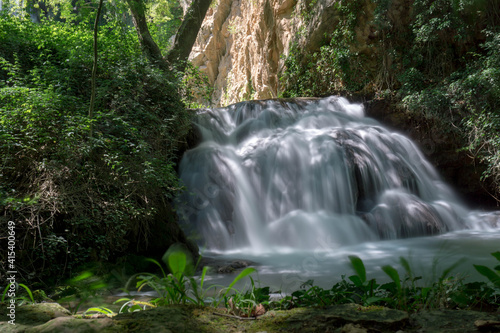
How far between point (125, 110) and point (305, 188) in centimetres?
371

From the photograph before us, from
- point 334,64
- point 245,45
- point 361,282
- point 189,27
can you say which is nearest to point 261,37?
point 245,45

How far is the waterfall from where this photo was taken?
610cm

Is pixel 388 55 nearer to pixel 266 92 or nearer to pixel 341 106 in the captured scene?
pixel 341 106

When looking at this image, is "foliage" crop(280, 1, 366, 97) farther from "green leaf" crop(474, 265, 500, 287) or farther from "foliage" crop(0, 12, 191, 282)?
"green leaf" crop(474, 265, 500, 287)

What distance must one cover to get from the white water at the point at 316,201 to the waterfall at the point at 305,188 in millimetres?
20

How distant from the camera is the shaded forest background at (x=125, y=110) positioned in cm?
352

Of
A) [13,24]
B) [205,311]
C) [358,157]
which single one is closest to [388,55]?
[358,157]

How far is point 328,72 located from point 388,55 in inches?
80.5

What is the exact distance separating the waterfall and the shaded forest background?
1.01 meters

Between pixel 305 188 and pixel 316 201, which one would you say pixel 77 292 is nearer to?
pixel 316 201

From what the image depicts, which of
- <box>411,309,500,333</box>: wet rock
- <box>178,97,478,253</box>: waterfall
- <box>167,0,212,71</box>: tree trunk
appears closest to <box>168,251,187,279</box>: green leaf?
<box>411,309,500,333</box>: wet rock

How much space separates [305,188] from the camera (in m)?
7.02

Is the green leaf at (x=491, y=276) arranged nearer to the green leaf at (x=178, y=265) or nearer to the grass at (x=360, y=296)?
the grass at (x=360, y=296)

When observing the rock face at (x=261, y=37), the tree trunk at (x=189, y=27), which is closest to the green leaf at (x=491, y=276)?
the rock face at (x=261, y=37)
